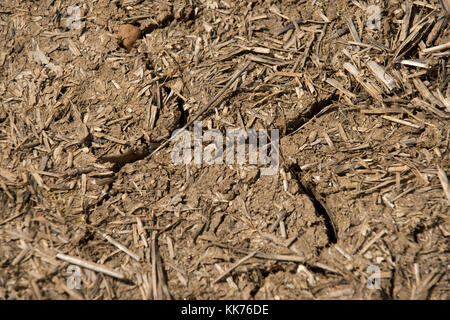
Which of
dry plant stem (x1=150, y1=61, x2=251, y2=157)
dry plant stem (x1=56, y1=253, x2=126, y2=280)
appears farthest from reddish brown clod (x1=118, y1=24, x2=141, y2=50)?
dry plant stem (x1=56, y1=253, x2=126, y2=280)

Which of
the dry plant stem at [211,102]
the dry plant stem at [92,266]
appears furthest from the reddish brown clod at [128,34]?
the dry plant stem at [92,266]

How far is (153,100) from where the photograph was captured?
2.58m

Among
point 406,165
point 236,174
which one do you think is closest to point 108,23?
point 236,174

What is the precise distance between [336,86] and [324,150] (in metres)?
0.44

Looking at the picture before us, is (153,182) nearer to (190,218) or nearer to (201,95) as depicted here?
(190,218)

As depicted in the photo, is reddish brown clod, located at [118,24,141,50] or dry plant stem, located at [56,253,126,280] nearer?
dry plant stem, located at [56,253,126,280]
